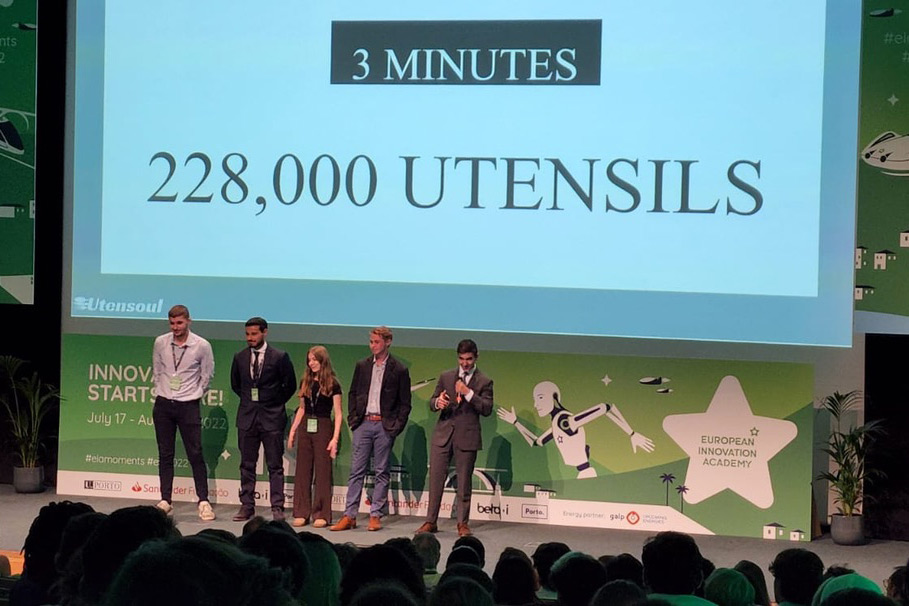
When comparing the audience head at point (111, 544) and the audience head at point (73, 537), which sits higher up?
the audience head at point (111, 544)

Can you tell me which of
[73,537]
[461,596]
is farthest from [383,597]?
[73,537]

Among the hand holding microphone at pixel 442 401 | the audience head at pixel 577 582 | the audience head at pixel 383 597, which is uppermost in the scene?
the audience head at pixel 383 597

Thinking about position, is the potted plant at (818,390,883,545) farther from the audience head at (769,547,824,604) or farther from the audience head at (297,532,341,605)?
the audience head at (297,532,341,605)

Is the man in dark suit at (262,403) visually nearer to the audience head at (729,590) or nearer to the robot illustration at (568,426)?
the robot illustration at (568,426)

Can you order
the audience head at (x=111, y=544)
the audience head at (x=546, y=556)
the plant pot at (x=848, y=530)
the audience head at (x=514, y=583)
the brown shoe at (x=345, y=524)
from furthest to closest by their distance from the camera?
the brown shoe at (x=345, y=524), the plant pot at (x=848, y=530), the audience head at (x=546, y=556), the audience head at (x=514, y=583), the audience head at (x=111, y=544)

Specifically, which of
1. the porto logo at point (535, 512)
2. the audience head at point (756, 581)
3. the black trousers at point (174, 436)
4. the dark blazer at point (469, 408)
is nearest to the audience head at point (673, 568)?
the audience head at point (756, 581)

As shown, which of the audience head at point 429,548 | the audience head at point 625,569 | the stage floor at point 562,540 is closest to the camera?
the audience head at point 625,569

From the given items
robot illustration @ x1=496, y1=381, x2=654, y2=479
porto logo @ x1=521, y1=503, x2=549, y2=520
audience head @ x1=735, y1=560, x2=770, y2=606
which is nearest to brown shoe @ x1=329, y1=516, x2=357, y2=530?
porto logo @ x1=521, y1=503, x2=549, y2=520

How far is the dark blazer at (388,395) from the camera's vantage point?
8.60 m

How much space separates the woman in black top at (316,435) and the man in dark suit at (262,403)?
0.12 m

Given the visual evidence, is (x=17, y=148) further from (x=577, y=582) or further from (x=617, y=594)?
(x=617, y=594)

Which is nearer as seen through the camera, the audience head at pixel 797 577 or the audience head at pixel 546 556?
the audience head at pixel 797 577

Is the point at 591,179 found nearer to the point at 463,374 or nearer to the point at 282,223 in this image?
the point at 463,374

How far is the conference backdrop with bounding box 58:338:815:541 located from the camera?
28.0ft
